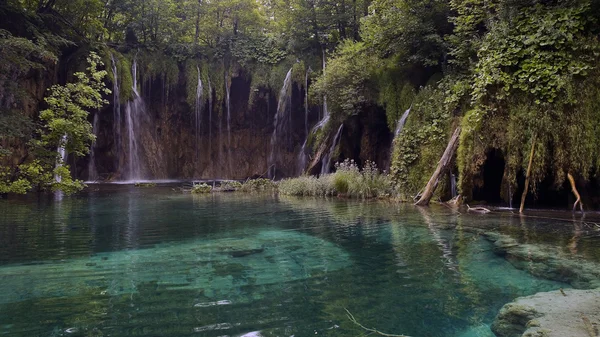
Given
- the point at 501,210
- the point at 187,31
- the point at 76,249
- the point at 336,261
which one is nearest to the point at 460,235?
the point at 336,261

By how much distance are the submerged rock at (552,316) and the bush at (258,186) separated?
16.7 meters

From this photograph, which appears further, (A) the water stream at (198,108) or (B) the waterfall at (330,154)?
(A) the water stream at (198,108)

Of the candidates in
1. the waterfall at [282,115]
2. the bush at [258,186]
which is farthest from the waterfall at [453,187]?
the waterfall at [282,115]

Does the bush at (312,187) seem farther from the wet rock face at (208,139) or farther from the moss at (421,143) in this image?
the wet rock face at (208,139)

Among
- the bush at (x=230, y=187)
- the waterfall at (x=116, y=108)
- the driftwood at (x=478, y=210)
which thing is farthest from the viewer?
the waterfall at (x=116, y=108)

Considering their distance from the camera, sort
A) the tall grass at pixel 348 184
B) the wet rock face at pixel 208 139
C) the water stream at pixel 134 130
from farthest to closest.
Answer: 1. the wet rock face at pixel 208 139
2. the water stream at pixel 134 130
3. the tall grass at pixel 348 184

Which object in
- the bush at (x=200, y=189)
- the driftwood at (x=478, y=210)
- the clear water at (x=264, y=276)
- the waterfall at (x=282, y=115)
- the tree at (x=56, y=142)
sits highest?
the waterfall at (x=282, y=115)

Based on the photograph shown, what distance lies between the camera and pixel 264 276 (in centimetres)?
441

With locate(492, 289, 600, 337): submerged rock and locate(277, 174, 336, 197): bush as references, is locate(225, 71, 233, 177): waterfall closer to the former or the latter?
locate(277, 174, 336, 197): bush

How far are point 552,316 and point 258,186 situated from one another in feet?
58.0

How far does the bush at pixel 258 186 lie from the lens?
63.6 feet

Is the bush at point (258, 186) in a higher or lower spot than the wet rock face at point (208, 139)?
lower

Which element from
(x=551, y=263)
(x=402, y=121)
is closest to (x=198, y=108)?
(x=402, y=121)

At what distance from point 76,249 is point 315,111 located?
22.6 m
